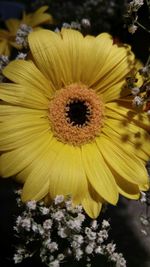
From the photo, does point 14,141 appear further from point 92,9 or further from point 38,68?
point 92,9

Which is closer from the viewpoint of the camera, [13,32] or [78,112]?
[78,112]

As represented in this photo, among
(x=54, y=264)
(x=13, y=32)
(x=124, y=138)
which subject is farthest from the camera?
(x=13, y=32)

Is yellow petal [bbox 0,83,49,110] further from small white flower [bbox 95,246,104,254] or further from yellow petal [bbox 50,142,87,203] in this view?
small white flower [bbox 95,246,104,254]

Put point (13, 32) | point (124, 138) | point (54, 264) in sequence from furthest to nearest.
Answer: point (13, 32) < point (124, 138) < point (54, 264)

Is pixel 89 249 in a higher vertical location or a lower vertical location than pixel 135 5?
lower

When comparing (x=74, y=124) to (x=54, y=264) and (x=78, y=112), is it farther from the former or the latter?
(x=54, y=264)

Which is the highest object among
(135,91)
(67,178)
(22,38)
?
(22,38)

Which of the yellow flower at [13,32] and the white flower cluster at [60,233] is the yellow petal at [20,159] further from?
the yellow flower at [13,32]

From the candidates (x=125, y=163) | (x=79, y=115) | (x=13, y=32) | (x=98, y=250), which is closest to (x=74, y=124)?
(x=79, y=115)

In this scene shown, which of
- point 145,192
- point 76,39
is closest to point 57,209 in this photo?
point 145,192
